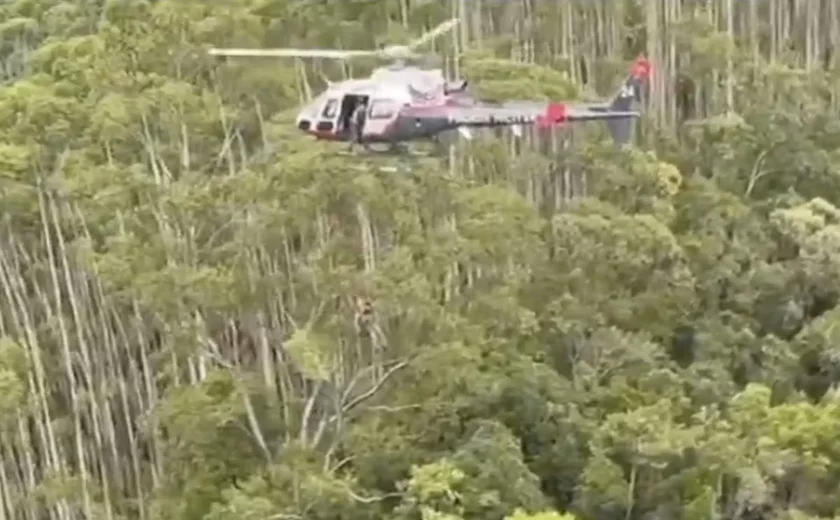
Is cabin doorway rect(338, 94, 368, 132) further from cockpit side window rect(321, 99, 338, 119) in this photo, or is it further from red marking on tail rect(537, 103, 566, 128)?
red marking on tail rect(537, 103, 566, 128)

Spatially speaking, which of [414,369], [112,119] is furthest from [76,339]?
[414,369]

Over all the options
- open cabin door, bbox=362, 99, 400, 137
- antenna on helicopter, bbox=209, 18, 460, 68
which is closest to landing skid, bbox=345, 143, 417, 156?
open cabin door, bbox=362, 99, 400, 137

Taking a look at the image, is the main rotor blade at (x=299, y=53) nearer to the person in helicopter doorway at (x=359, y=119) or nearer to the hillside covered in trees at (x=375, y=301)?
the person in helicopter doorway at (x=359, y=119)

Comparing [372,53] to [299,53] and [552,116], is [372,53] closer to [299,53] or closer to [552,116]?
[299,53]

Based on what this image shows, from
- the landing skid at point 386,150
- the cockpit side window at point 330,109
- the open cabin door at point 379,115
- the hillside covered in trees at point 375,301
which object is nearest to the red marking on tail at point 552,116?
the hillside covered in trees at point 375,301

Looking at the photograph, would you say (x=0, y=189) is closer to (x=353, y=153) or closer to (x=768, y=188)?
(x=353, y=153)

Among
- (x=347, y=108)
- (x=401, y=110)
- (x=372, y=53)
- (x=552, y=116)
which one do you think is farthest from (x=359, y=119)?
(x=552, y=116)
